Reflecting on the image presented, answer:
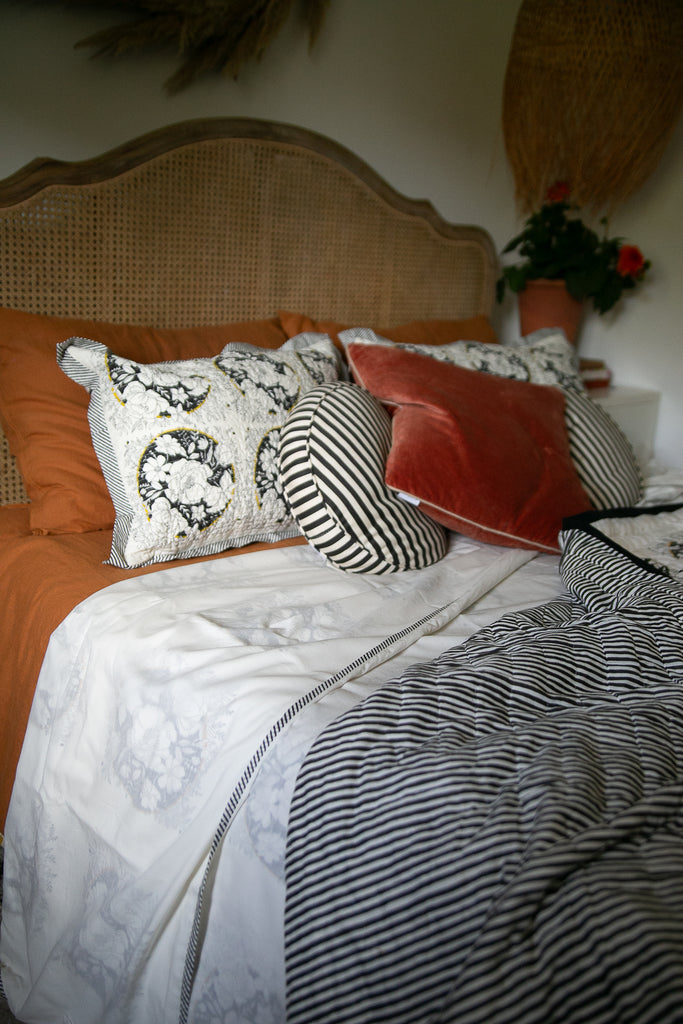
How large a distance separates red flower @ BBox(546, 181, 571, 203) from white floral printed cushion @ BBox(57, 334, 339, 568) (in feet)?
4.88

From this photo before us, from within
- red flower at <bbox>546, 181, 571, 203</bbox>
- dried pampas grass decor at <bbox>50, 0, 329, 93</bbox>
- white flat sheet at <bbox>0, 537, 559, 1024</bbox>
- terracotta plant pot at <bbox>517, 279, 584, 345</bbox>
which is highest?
dried pampas grass decor at <bbox>50, 0, 329, 93</bbox>

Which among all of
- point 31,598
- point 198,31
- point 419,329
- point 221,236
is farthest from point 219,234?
point 31,598

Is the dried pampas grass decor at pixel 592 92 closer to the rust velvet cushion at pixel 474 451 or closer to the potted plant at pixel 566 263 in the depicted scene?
the potted plant at pixel 566 263

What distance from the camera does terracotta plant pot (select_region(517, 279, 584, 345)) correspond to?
254cm

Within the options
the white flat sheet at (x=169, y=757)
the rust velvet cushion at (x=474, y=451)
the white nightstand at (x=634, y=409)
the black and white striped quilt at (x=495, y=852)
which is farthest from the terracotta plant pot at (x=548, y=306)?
the black and white striped quilt at (x=495, y=852)

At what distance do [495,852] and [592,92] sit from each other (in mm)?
2208

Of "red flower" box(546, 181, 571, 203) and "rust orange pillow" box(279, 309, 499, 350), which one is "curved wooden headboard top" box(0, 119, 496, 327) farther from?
"red flower" box(546, 181, 571, 203)

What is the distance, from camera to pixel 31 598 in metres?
1.25

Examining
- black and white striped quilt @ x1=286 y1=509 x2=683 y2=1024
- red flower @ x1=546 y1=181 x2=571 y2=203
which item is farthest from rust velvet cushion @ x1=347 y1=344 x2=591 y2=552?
red flower @ x1=546 y1=181 x2=571 y2=203

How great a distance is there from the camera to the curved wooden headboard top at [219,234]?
160cm

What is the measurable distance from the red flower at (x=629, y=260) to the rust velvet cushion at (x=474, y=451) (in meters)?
1.11

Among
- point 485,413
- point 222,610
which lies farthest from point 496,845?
point 485,413

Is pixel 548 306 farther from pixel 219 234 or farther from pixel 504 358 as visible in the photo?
pixel 219 234

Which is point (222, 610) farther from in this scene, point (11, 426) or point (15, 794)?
point (11, 426)
